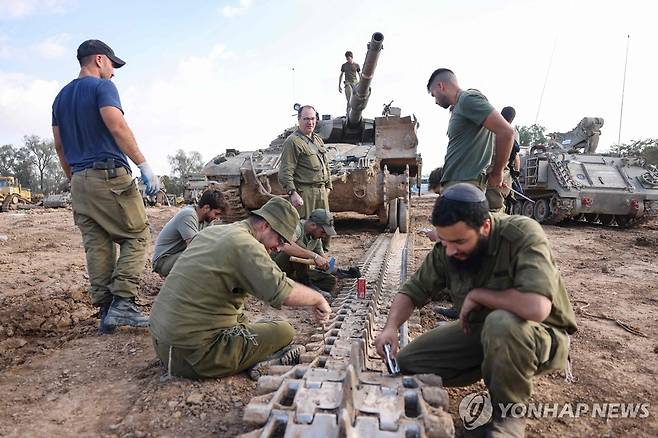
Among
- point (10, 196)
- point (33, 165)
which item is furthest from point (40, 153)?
point (10, 196)

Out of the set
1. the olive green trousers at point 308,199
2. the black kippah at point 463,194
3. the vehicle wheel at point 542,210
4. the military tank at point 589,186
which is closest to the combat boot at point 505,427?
the black kippah at point 463,194

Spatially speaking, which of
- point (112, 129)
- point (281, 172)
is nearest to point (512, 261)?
point (112, 129)

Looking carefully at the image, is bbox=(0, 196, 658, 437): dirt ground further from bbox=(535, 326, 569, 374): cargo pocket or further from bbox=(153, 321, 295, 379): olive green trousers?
bbox=(535, 326, 569, 374): cargo pocket

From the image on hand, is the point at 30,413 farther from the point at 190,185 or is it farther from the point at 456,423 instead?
the point at 190,185

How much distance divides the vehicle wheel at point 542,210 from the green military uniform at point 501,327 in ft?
34.5

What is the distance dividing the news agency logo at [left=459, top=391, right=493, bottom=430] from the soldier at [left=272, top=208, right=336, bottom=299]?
1.94 meters

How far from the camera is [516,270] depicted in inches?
75.2

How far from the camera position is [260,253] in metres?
2.38

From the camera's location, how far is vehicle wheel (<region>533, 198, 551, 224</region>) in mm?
11789

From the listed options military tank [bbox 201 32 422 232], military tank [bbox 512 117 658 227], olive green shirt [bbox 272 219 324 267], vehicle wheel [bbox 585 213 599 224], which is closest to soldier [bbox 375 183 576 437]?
olive green shirt [bbox 272 219 324 267]

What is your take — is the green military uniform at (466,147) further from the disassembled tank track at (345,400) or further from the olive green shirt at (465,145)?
the disassembled tank track at (345,400)

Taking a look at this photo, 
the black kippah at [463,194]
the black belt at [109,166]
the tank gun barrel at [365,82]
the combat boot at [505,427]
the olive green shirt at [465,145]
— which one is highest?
the tank gun barrel at [365,82]

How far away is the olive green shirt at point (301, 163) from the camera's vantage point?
4.99 metres

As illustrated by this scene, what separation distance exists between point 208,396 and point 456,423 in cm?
118
